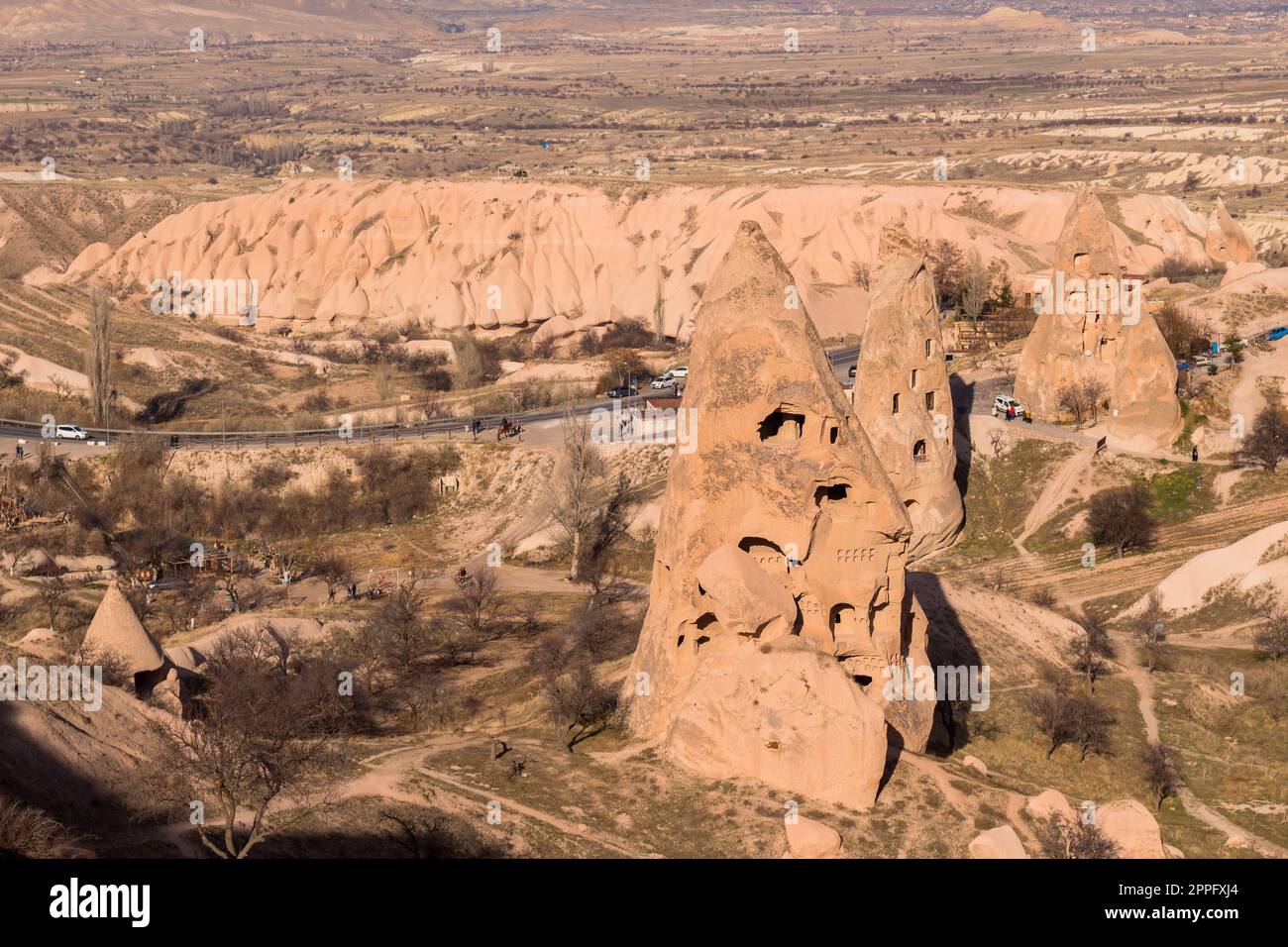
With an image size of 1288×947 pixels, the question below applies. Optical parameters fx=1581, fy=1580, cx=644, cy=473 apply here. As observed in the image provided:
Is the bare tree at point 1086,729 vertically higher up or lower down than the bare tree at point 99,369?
lower down

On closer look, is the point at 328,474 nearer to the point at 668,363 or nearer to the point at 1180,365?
the point at 668,363

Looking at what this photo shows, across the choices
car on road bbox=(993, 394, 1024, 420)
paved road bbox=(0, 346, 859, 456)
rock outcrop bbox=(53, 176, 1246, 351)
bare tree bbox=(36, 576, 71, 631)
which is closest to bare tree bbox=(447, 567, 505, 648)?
bare tree bbox=(36, 576, 71, 631)

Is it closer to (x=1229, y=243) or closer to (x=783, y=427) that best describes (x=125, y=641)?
(x=783, y=427)

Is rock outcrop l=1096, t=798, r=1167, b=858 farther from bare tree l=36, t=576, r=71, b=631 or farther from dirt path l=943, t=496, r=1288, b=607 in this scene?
bare tree l=36, t=576, r=71, b=631

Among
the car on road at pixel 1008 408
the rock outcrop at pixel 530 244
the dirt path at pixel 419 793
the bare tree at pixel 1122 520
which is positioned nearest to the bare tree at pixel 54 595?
the dirt path at pixel 419 793

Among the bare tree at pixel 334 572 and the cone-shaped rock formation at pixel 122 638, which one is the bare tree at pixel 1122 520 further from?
the cone-shaped rock formation at pixel 122 638

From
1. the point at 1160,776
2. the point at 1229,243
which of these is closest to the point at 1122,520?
the point at 1160,776
